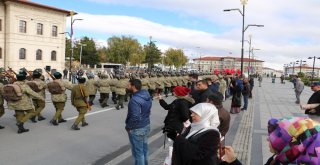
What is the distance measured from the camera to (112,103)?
18.2 m

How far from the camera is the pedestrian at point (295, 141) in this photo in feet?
7.93

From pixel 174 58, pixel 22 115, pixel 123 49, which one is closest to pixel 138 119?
pixel 22 115

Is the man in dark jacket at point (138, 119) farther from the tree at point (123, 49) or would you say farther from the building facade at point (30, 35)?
the tree at point (123, 49)

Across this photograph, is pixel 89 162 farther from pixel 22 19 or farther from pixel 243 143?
pixel 22 19

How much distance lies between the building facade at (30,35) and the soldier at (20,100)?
39159mm

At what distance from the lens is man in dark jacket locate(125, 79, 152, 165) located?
6.05 m

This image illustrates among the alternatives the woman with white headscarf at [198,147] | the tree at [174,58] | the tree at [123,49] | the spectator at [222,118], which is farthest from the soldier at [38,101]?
the tree at [174,58]

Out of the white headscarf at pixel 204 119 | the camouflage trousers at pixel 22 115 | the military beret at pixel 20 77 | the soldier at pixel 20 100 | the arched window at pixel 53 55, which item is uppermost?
the arched window at pixel 53 55

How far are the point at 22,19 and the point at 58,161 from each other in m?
45.1

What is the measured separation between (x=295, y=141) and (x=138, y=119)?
3.77 meters

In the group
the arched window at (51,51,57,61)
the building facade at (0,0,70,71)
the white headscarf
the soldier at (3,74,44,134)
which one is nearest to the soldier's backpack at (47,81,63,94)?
the soldier at (3,74,44,134)

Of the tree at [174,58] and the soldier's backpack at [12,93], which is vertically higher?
the tree at [174,58]

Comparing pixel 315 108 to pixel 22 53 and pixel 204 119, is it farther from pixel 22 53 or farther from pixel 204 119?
pixel 22 53

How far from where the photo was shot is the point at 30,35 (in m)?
49.6
